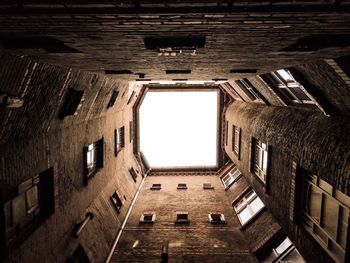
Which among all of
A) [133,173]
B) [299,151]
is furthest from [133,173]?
[299,151]

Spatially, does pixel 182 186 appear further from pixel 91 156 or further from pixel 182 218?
pixel 91 156

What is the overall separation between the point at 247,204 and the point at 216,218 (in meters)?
1.86

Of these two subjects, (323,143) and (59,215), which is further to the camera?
(59,215)

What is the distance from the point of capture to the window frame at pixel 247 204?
13289 millimetres

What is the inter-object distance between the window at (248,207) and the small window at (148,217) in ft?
13.9

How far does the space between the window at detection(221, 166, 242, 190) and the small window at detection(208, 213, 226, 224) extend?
4363mm

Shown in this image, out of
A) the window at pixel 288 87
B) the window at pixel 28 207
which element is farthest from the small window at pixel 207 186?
the window at pixel 28 207

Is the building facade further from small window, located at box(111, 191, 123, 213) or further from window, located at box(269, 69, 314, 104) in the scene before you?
small window, located at box(111, 191, 123, 213)

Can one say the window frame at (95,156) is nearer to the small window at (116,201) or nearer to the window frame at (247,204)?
the small window at (116,201)

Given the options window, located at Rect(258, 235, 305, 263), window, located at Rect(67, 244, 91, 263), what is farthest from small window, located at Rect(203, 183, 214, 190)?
window, located at Rect(67, 244, 91, 263)

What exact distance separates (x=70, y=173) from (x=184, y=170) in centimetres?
1489

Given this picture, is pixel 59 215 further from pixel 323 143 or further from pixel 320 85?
pixel 320 85

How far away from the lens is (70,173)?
28.8 feet

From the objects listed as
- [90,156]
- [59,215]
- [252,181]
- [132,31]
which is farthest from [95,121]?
[132,31]
